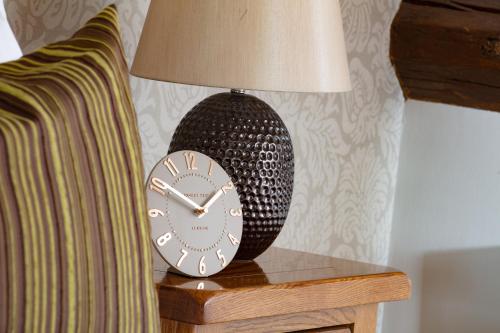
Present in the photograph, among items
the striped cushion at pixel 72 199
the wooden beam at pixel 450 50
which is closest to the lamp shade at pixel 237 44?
the striped cushion at pixel 72 199

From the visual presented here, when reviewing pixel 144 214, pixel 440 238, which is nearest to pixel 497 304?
pixel 440 238

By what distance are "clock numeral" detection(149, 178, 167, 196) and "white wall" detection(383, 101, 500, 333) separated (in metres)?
1.28

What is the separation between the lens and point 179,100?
5.90 ft

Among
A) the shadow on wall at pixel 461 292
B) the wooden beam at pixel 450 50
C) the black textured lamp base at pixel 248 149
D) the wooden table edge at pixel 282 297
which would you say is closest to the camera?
the wooden table edge at pixel 282 297

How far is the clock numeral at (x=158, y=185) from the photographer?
117 cm

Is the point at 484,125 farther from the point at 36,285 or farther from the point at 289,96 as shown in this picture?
the point at 36,285

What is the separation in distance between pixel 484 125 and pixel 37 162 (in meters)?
1.78

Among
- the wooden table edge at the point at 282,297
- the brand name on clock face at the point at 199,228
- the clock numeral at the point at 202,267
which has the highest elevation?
the brand name on clock face at the point at 199,228

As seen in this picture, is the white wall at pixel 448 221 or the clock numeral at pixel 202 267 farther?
the white wall at pixel 448 221

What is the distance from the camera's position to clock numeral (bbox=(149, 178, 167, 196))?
1.17m

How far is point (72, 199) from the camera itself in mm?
658

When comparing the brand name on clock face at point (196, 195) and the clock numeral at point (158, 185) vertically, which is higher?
the clock numeral at point (158, 185)

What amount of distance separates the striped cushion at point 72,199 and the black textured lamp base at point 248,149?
0.51 m

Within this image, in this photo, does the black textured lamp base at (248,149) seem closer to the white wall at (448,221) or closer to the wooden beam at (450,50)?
the wooden beam at (450,50)
